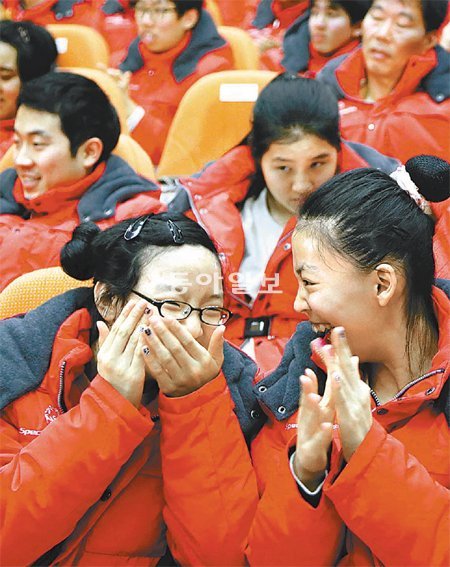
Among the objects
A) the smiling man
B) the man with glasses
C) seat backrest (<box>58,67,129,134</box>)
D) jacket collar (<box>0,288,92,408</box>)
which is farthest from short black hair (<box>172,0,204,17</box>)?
jacket collar (<box>0,288,92,408</box>)

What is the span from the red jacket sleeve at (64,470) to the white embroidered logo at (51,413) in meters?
0.11

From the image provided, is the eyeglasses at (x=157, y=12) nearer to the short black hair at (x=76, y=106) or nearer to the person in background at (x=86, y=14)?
the person in background at (x=86, y=14)

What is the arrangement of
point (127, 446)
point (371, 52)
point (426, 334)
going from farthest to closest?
point (371, 52) < point (426, 334) < point (127, 446)

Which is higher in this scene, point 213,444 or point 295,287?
point 213,444

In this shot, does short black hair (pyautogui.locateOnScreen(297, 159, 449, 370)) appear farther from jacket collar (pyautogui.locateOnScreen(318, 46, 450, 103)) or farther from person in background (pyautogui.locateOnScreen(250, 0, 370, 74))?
person in background (pyautogui.locateOnScreen(250, 0, 370, 74))

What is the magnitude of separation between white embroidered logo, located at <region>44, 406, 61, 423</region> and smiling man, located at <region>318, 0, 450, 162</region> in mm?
1582

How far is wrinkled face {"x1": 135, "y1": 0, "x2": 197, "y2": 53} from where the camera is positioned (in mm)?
3553

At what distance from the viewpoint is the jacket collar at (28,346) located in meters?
1.37

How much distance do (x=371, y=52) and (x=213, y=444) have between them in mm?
1891

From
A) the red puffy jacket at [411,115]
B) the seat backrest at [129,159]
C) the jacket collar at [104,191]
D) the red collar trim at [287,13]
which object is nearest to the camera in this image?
the jacket collar at [104,191]

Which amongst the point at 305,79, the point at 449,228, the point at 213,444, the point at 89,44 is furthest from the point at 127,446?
the point at 89,44

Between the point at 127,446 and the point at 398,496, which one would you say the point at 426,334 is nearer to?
the point at 398,496

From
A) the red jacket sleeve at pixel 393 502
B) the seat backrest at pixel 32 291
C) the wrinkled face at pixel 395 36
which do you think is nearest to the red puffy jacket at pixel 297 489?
the red jacket sleeve at pixel 393 502

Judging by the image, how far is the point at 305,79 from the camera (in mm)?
2119
